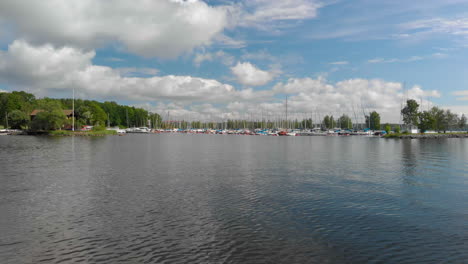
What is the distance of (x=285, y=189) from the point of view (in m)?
24.1

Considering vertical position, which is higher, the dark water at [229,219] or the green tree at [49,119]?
the green tree at [49,119]

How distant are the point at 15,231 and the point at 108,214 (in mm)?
4329

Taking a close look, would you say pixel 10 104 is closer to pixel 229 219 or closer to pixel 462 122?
pixel 229 219

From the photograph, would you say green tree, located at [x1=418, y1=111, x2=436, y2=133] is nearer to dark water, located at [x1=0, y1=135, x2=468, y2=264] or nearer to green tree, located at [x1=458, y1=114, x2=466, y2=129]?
green tree, located at [x1=458, y1=114, x2=466, y2=129]

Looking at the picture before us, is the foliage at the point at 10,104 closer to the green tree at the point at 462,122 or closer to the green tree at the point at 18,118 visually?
the green tree at the point at 18,118

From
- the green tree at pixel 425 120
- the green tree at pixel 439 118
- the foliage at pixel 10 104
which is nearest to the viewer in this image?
the green tree at pixel 425 120

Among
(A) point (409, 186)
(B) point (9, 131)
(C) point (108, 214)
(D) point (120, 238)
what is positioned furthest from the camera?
(B) point (9, 131)

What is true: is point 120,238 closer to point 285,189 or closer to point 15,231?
point 15,231

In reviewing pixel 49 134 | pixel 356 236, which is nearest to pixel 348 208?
pixel 356 236

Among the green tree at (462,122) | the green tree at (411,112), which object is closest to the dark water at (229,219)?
the green tree at (411,112)

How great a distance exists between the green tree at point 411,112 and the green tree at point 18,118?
7534 inches

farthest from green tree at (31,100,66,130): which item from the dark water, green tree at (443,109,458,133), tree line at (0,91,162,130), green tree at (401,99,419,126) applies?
green tree at (443,109,458,133)

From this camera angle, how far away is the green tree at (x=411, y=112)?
147750 millimetres

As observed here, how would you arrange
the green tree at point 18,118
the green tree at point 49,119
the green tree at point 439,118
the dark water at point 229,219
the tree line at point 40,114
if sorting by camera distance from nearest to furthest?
the dark water at point 229,219 < the green tree at point 49,119 < the tree line at point 40,114 < the green tree at point 18,118 < the green tree at point 439,118
